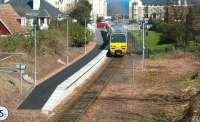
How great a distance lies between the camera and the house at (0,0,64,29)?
3489 inches

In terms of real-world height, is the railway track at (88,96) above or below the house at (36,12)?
below

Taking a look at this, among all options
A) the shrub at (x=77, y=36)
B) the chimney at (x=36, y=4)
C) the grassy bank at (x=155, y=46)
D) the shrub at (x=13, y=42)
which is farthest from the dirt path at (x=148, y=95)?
the chimney at (x=36, y=4)

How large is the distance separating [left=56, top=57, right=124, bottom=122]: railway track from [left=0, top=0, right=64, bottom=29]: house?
36340 millimetres

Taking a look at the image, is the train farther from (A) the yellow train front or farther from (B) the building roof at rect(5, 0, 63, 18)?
(B) the building roof at rect(5, 0, 63, 18)

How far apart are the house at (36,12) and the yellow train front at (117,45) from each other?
23496 millimetres

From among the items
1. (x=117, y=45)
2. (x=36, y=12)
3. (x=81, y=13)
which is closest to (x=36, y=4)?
(x=36, y=12)

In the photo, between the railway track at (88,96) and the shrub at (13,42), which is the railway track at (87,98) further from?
the shrub at (13,42)

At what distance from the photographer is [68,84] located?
39.7 metres

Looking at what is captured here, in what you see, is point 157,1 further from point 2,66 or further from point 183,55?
point 2,66

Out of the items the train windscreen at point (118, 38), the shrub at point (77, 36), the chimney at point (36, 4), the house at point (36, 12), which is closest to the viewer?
the train windscreen at point (118, 38)

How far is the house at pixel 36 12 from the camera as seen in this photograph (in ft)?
291

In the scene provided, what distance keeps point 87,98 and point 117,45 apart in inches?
1069

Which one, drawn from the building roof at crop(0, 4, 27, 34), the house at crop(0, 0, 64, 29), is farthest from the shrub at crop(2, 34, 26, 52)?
the house at crop(0, 0, 64, 29)

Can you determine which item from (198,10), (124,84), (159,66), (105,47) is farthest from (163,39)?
(124,84)
